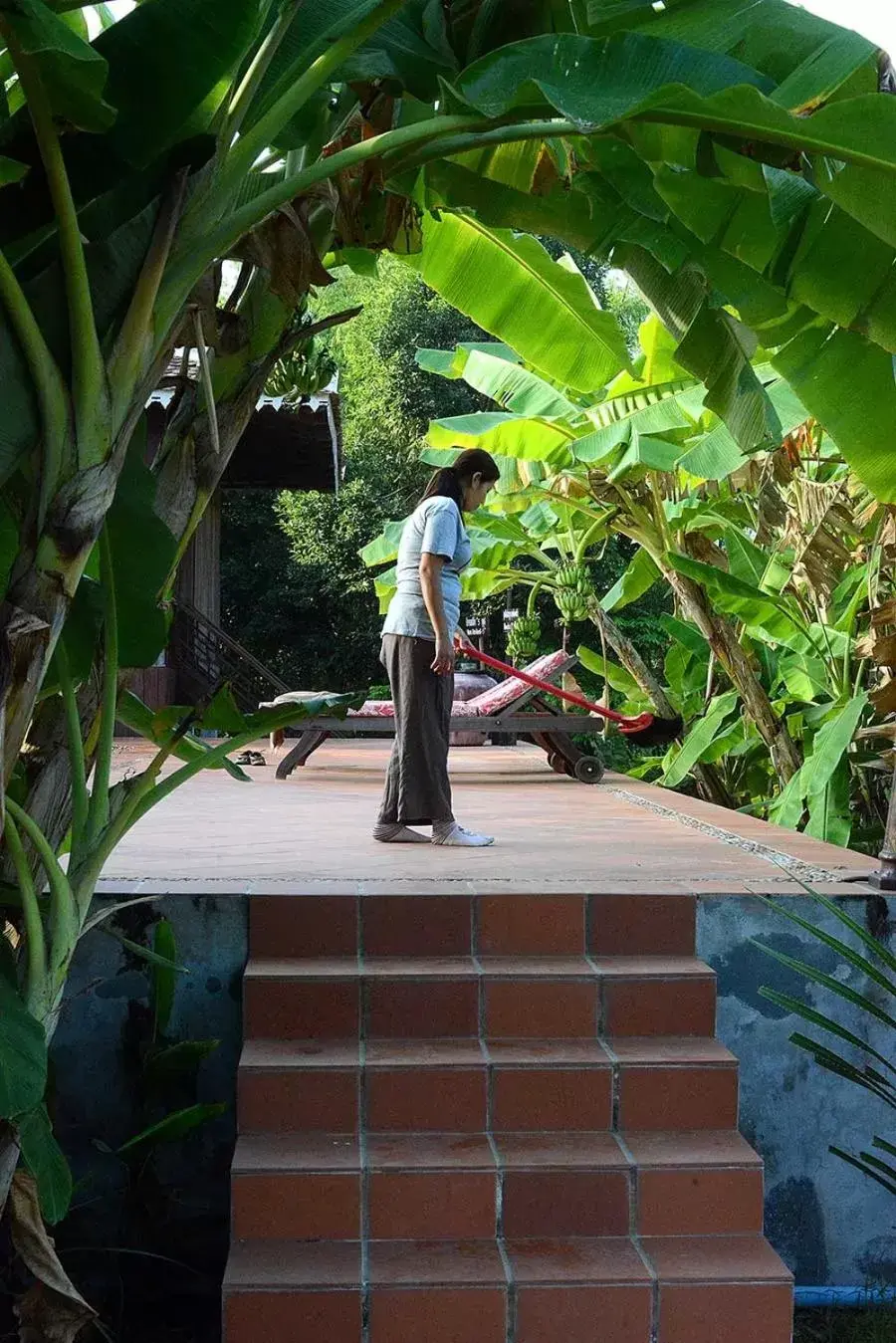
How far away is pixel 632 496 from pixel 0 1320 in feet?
21.4

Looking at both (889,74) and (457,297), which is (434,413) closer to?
(457,297)

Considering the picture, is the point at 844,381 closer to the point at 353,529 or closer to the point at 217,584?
the point at 217,584

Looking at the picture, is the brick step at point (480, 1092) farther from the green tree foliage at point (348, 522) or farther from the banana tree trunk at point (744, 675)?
the green tree foliage at point (348, 522)

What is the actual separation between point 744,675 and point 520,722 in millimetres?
1474

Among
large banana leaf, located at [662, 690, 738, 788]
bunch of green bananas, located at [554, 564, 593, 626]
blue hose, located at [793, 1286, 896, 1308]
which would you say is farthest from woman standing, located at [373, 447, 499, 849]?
bunch of green bananas, located at [554, 564, 593, 626]

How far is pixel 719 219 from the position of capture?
134 inches

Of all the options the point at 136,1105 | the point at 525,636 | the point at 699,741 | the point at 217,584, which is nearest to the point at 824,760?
the point at 699,741

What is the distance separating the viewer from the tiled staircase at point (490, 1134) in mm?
3234

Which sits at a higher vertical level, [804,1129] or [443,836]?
[443,836]

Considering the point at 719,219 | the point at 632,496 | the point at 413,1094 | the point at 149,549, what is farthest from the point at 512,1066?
the point at 632,496

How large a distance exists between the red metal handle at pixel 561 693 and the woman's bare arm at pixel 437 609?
11.2 ft

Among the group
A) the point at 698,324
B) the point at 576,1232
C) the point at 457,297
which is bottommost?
the point at 576,1232

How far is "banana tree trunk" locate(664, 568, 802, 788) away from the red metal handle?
982 millimetres

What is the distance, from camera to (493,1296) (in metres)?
3.22
